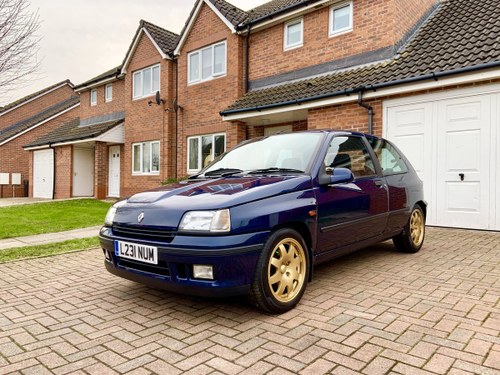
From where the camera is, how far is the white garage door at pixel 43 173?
20656 mm

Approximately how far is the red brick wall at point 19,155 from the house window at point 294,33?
18369 millimetres

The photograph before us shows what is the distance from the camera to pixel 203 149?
13.9 meters

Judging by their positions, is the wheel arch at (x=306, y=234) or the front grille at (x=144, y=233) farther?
the wheel arch at (x=306, y=234)

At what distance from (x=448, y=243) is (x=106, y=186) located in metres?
16.5

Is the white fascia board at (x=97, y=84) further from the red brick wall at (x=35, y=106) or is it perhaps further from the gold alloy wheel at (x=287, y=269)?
the gold alloy wheel at (x=287, y=269)

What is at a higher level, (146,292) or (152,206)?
(152,206)

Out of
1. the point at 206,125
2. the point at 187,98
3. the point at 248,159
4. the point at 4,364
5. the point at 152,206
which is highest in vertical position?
the point at 187,98

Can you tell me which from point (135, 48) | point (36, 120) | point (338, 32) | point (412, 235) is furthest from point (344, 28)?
point (36, 120)

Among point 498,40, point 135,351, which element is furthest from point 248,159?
point 498,40

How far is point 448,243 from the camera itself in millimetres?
6023

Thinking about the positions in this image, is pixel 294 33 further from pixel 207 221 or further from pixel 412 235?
pixel 207 221

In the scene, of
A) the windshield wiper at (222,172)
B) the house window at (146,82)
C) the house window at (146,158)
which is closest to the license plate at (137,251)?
the windshield wiper at (222,172)

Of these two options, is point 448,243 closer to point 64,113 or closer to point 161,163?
point 161,163

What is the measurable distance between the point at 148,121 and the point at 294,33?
7.48 m
